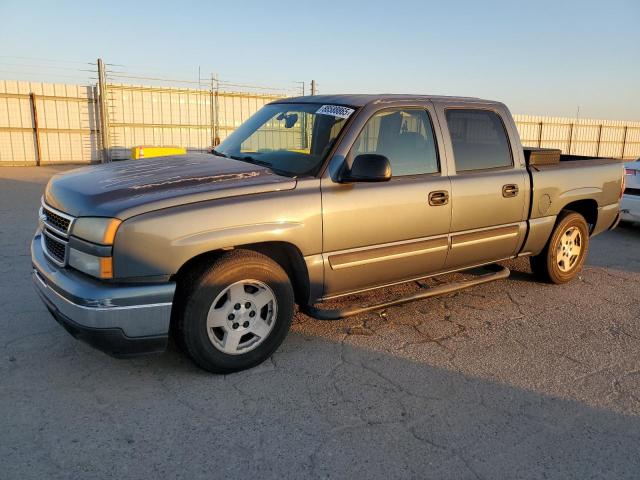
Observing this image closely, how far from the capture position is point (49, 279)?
327 cm

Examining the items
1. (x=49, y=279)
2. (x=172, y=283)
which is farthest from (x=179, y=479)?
(x=49, y=279)

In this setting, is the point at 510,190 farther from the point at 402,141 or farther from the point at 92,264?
the point at 92,264

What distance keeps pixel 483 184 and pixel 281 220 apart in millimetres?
1998

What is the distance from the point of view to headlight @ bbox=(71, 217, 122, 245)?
2.93 meters

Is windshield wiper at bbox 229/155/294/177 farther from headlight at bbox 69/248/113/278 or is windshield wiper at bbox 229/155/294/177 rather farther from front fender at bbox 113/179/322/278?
headlight at bbox 69/248/113/278

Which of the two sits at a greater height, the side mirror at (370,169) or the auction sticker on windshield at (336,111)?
the auction sticker on windshield at (336,111)

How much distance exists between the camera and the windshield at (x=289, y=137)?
151 inches

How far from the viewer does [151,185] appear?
3.32 meters

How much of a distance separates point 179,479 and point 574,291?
176 inches

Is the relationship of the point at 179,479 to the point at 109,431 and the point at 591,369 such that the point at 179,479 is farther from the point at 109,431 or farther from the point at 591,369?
the point at 591,369

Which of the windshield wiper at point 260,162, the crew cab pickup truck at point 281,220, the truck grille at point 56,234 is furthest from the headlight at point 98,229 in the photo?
the windshield wiper at point 260,162

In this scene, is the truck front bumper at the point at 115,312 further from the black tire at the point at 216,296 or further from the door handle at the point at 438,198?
the door handle at the point at 438,198

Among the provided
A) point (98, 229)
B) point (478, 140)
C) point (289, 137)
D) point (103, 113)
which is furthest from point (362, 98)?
point (103, 113)

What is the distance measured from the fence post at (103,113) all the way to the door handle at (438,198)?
16.1 m
